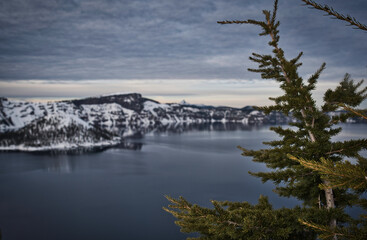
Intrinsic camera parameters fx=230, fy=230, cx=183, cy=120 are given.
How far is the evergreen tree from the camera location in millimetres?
4762

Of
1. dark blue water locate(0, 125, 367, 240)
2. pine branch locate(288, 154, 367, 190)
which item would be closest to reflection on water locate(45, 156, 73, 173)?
dark blue water locate(0, 125, 367, 240)

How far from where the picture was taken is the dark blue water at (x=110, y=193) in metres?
44.0

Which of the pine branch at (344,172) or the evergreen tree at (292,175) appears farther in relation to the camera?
the evergreen tree at (292,175)

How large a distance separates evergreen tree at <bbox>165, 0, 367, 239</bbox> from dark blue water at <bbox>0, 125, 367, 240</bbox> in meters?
38.6

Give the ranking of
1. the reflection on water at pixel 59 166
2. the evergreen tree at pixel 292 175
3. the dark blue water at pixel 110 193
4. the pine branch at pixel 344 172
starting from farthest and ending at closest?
the reflection on water at pixel 59 166
the dark blue water at pixel 110 193
the evergreen tree at pixel 292 175
the pine branch at pixel 344 172

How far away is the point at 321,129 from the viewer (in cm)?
703

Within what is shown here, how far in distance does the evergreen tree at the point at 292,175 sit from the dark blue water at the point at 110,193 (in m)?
38.6

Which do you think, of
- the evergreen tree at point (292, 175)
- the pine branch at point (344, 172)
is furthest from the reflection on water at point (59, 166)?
the pine branch at point (344, 172)

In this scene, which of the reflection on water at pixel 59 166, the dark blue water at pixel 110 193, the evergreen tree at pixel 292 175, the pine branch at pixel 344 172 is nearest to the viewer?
the pine branch at pixel 344 172

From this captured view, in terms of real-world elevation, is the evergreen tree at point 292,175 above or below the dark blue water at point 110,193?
above

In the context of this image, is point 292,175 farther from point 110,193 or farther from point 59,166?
point 59,166

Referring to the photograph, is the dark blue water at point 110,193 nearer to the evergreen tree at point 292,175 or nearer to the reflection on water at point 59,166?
the reflection on water at point 59,166

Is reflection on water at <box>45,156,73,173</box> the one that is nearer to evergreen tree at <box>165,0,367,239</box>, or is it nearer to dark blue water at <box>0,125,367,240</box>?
dark blue water at <box>0,125,367,240</box>

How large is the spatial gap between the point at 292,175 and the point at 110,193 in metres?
63.1
